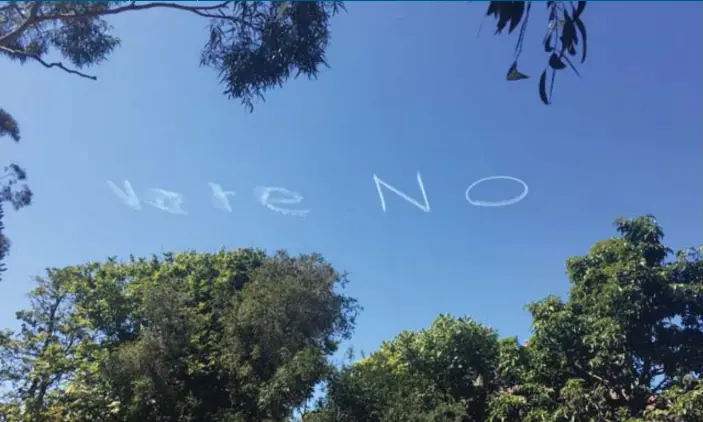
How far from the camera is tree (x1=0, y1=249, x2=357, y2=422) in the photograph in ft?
39.4

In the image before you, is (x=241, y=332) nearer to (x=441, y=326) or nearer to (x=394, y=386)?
(x=394, y=386)

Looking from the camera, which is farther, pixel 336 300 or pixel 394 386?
pixel 336 300

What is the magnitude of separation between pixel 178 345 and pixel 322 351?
3.09 metres

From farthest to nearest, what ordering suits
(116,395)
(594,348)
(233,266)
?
(233,266), (116,395), (594,348)

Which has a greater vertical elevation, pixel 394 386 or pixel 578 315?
pixel 578 315

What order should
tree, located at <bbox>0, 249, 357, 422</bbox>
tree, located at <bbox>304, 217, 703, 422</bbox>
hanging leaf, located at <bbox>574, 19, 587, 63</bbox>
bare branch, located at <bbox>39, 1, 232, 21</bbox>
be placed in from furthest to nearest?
tree, located at <bbox>0, 249, 357, 422</bbox> < tree, located at <bbox>304, 217, 703, 422</bbox> < bare branch, located at <bbox>39, 1, 232, 21</bbox> < hanging leaf, located at <bbox>574, 19, 587, 63</bbox>

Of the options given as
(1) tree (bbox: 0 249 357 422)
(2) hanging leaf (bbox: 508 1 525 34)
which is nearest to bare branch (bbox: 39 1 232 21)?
(2) hanging leaf (bbox: 508 1 525 34)

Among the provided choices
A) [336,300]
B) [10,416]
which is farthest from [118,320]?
[336,300]

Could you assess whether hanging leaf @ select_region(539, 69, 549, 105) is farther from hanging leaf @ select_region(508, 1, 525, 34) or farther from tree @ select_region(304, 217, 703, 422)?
tree @ select_region(304, 217, 703, 422)

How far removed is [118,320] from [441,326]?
23.8 ft

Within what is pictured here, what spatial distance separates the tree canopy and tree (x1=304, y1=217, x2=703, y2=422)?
2 cm

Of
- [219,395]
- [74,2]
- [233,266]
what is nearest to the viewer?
[74,2]

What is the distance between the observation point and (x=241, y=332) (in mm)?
12547

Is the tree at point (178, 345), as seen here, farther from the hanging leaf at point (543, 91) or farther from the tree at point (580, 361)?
the hanging leaf at point (543, 91)
